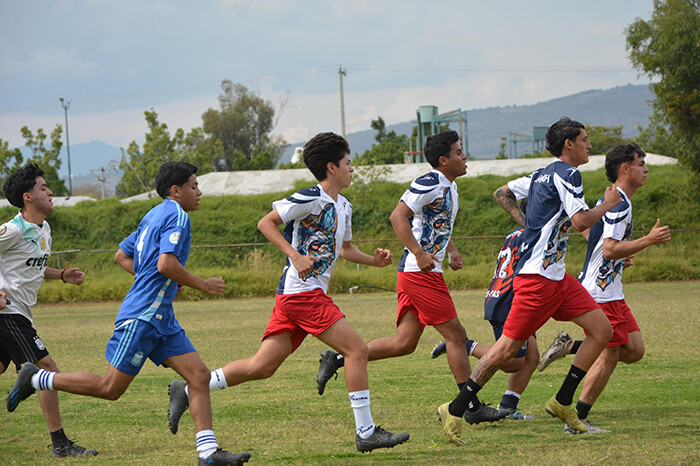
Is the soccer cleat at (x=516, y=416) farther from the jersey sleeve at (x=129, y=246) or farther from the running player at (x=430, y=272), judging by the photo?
the jersey sleeve at (x=129, y=246)

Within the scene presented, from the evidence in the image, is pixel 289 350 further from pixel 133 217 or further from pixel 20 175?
pixel 133 217

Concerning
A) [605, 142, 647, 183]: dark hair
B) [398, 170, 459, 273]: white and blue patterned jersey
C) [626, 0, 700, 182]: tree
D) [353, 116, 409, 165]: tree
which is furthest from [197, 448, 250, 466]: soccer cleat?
[353, 116, 409, 165]: tree

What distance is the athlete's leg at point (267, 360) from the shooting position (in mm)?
5336

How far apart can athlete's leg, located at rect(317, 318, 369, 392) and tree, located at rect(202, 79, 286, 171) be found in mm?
77565

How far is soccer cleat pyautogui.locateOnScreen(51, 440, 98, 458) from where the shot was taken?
5316 mm

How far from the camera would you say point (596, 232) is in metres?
6.05

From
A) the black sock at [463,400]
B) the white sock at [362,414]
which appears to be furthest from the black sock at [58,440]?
the black sock at [463,400]

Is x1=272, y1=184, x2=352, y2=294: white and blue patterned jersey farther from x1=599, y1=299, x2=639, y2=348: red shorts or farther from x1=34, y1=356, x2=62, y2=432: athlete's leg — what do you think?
x1=599, y1=299, x2=639, y2=348: red shorts

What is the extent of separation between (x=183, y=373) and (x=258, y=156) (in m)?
62.6

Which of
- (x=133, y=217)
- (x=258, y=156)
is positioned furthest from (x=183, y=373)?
(x=258, y=156)

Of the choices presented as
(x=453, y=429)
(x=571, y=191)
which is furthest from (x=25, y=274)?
(x=571, y=191)

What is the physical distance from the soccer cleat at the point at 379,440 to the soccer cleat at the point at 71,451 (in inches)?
75.9

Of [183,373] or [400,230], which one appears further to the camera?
[400,230]

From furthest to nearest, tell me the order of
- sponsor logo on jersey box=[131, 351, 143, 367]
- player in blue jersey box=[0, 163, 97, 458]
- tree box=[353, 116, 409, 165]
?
1. tree box=[353, 116, 409, 165]
2. player in blue jersey box=[0, 163, 97, 458]
3. sponsor logo on jersey box=[131, 351, 143, 367]
